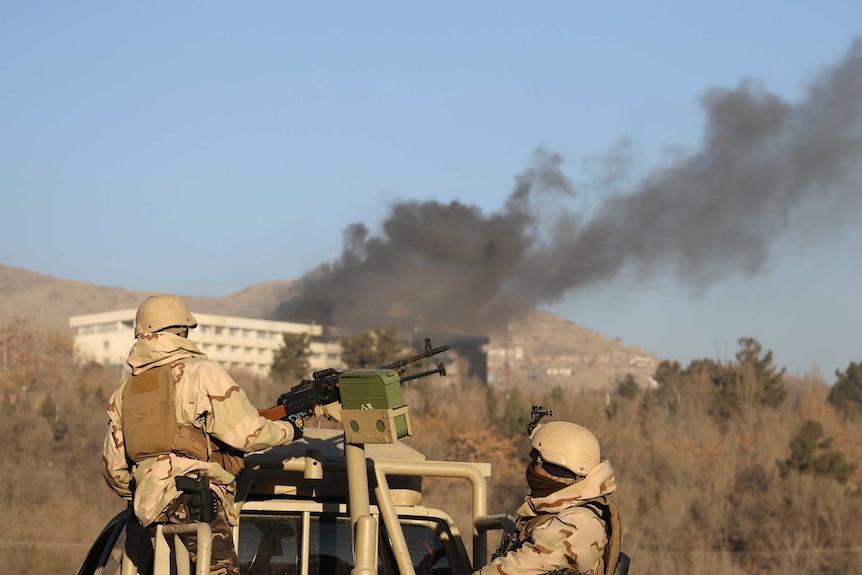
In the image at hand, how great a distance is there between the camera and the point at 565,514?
4.30 meters

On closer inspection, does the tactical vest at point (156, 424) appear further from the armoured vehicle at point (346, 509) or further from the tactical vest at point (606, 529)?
the tactical vest at point (606, 529)

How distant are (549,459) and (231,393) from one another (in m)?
1.28

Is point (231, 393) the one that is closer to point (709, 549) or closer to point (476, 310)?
point (709, 549)

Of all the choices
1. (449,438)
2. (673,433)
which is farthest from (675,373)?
(449,438)

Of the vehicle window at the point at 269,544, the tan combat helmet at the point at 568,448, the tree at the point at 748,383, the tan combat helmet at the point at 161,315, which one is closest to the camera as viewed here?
the tan combat helmet at the point at 568,448

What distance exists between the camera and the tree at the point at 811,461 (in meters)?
39.2

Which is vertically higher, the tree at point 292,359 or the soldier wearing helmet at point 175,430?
the tree at point 292,359

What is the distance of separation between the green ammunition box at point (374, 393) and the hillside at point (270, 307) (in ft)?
472

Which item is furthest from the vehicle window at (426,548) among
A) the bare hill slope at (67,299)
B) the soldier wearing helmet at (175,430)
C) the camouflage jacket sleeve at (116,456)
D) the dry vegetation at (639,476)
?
the bare hill slope at (67,299)

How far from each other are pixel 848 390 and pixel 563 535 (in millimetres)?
70369

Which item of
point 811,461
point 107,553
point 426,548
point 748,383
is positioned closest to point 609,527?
point 426,548

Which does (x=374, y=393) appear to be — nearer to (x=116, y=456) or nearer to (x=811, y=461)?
(x=116, y=456)

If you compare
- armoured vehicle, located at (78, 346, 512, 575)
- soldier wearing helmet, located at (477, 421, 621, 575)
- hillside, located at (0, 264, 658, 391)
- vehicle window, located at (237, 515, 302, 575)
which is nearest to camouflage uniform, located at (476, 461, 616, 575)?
soldier wearing helmet, located at (477, 421, 621, 575)

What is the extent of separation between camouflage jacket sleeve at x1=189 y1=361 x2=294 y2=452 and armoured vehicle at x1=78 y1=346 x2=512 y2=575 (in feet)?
1.09
